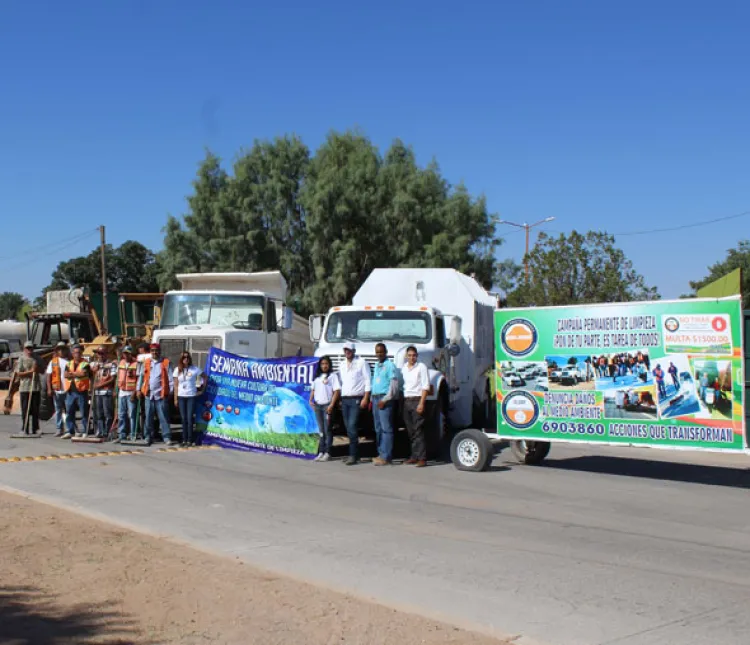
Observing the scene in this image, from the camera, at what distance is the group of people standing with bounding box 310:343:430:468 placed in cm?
1351

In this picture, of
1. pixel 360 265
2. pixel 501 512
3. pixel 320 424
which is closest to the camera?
pixel 501 512

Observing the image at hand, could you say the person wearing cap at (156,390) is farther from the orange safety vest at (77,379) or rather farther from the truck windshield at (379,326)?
the truck windshield at (379,326)

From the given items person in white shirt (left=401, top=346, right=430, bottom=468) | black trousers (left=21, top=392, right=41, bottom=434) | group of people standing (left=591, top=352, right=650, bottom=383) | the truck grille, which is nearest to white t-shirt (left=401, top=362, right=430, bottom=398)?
person in white shirt (left=401, top=346, right=430, bottom=468)

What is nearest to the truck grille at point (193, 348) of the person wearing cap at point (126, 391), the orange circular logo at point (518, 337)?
the person wearing cap at point (126, 391)

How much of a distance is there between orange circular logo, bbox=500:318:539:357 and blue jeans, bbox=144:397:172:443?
6.90 m

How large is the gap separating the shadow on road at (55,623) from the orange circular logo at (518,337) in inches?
305

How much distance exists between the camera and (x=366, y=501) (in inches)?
410

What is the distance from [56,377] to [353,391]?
6.66m

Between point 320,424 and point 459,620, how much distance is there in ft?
28.6

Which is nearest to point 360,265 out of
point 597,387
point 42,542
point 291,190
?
point 291,190

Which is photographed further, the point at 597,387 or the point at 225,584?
the point at 597,387

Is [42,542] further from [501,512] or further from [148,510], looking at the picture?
[501,512]

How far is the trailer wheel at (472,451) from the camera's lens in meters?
12.7

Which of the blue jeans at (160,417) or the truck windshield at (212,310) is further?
the truck windshield at (212,310)
